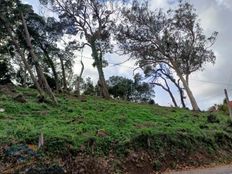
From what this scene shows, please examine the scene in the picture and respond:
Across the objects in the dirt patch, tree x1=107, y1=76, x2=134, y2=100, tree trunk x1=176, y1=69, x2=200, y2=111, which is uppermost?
tree x1=107, y1=76, x2=134, y2=100

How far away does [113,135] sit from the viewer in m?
18.7

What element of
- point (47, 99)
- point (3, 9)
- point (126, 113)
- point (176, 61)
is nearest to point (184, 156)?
point (126, 113)

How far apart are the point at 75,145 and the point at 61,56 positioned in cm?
2806

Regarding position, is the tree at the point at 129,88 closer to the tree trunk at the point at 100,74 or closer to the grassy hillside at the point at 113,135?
the tree trunk at the point at 100,74

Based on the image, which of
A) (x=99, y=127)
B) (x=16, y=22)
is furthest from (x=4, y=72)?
(x=99, y=127)

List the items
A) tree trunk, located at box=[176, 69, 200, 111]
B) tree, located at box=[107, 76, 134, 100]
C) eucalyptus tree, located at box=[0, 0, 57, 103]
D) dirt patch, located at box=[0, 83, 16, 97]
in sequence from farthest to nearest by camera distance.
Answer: tree, located at box=[107, 76, 134, 100], tree trunk, located at box=[176, 69, 200, 111], dirt patch, located at box=[0, 83, 16, 97], eucalyptus tree, located at box=[0, 0, 57, 103]

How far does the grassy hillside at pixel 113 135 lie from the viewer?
16.5 metres

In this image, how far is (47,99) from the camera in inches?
1118

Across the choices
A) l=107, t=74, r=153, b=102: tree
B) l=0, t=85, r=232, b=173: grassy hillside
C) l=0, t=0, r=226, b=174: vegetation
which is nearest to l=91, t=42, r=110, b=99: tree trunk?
l=0, t=0, r=226, b=174: vegetation

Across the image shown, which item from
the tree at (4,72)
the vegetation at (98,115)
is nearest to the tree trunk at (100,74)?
the vegetation at (98,115)

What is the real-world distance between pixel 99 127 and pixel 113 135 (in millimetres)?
1938

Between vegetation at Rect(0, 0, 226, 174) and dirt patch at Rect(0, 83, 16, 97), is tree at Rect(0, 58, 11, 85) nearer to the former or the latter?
vegetation at Rect(0, 0, 226, 174)

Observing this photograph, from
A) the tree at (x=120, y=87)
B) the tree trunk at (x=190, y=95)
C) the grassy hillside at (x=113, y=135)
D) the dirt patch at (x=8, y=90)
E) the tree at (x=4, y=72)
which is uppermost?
the tree at (x=120, y=87)

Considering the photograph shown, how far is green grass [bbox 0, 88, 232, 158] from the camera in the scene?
675 inches
